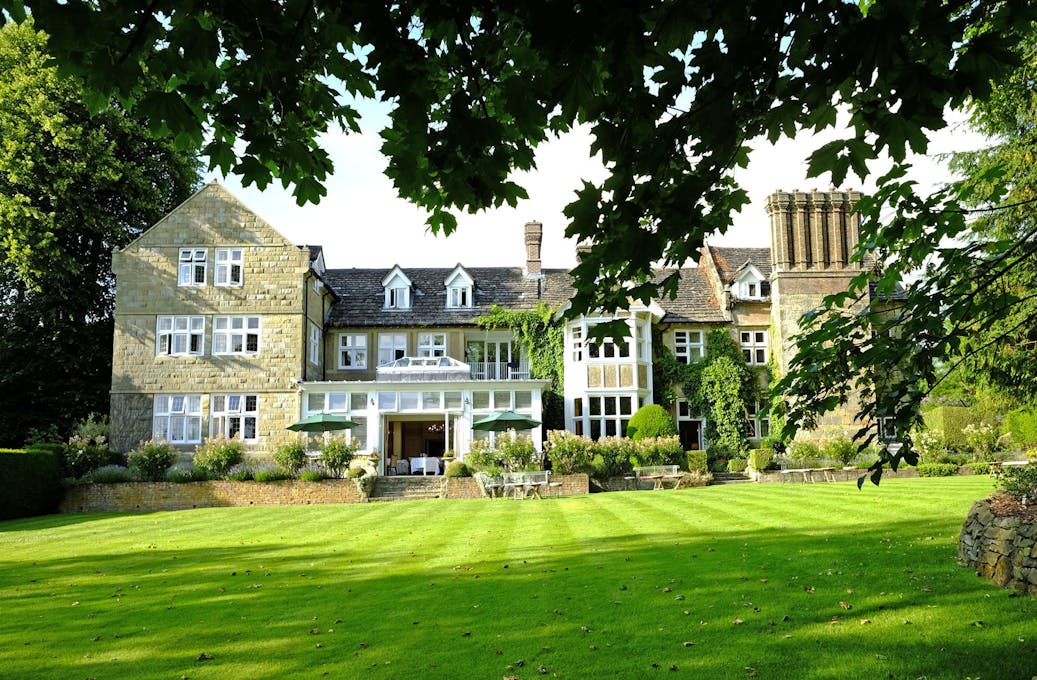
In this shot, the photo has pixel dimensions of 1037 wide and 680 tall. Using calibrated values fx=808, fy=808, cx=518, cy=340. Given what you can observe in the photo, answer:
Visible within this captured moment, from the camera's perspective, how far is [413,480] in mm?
24500

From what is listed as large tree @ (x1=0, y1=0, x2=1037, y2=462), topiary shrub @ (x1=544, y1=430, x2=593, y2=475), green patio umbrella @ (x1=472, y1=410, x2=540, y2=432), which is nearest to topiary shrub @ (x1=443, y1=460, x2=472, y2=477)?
green patio umbrella @ (x1=472, y1=410, x2=540, y2=432)

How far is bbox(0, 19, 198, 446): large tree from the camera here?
29.7 m

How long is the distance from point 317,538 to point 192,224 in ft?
62.3

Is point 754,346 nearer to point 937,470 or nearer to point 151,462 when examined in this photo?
point 937,470

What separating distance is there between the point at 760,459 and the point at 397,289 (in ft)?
52.3

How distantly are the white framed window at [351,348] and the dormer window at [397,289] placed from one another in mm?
1844

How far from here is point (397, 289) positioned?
1325 inches

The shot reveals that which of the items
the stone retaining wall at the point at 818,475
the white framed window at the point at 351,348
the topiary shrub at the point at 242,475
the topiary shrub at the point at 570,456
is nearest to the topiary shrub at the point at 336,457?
the topiary shrub at the point at 242,475

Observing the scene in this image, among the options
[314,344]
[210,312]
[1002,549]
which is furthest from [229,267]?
[1002,549]

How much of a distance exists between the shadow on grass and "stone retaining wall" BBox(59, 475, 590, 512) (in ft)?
33.6

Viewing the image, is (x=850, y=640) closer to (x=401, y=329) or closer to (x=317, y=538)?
(x=317, y=538)

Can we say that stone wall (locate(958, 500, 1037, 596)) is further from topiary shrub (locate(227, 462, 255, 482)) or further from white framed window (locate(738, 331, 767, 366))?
white framed window (locate(738, 331, 767, 366))

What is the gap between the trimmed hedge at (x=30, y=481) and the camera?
20216mm

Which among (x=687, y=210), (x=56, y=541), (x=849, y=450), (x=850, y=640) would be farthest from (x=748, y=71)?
(x=849, y=450)
